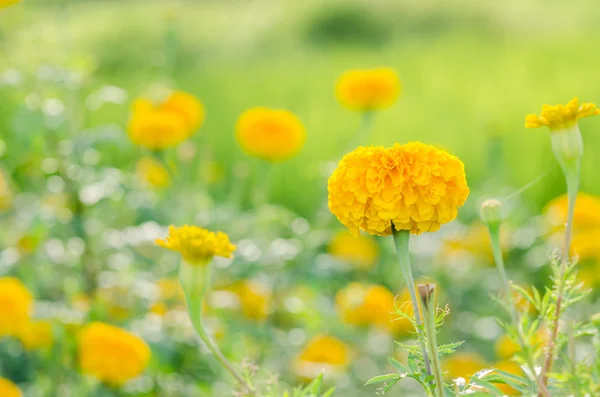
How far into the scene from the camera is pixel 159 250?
1.62 metres

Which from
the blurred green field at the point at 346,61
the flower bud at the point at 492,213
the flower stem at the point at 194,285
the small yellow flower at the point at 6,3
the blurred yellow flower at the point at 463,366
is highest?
the flower bud at the point at 492,213

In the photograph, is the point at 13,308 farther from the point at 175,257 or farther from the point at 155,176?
the point at 155,176

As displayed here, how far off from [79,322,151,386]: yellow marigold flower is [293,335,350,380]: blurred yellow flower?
31 cm

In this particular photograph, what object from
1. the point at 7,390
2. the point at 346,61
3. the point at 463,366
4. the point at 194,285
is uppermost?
the point at 194,285

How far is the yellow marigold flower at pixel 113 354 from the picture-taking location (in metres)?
1.19

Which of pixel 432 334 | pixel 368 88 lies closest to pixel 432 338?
pixel 432 334

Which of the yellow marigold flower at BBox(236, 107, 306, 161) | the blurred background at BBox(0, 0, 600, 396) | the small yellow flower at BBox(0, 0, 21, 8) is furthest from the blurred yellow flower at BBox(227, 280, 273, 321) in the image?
the small yellow flower at BBox(0, 0, 21, 8)

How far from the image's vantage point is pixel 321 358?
4.64ft

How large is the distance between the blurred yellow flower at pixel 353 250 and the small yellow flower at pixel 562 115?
3.63 ft

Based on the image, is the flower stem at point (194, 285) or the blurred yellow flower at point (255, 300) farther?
the blurred yellow flower at point (255, 300)

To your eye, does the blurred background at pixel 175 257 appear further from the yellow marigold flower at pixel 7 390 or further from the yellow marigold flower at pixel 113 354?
the yellow marigold flower at pixel 7 390

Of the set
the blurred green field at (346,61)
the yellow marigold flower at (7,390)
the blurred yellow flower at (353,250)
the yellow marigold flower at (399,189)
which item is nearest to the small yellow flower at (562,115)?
the yellow marigold flower at (399,189)

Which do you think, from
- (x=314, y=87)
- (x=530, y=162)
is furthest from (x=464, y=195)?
(x=314, y=87)

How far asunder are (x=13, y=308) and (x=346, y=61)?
4.02m
